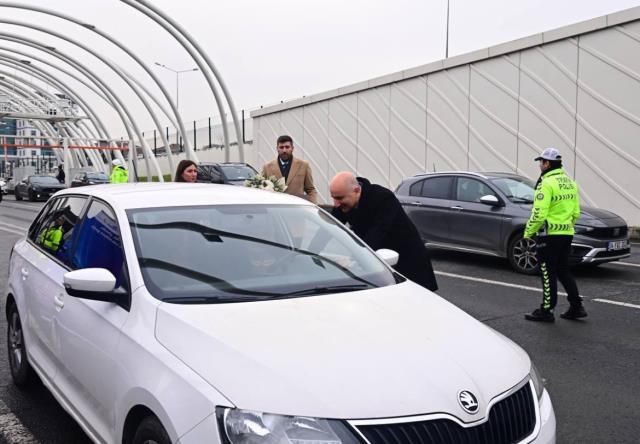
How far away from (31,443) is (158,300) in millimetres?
1550

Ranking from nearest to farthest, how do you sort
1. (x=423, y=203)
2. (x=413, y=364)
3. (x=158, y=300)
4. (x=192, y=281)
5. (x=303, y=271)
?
(x=413, y=364) → (x=158, y=300) → (x=192, y=281) → (x=303, y=271) → (x=423, y=203)

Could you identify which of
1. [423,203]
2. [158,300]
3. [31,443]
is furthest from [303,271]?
[423,203]

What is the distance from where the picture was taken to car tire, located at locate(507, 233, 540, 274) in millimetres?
9812

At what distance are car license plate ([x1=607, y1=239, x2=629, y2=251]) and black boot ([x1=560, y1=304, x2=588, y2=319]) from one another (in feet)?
9.51

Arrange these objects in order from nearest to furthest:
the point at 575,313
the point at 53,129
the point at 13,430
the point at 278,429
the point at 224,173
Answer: the point at 278,429
the point at 13,430
the point at 575,313
the point at 224,173
the point at 53,129

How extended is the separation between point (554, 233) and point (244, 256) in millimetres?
4611

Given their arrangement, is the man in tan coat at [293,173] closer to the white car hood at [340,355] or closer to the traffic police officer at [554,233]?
the traffic police officer at [554,233]

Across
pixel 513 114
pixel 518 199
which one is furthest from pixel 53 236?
pixel 513 114

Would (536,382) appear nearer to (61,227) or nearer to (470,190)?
(61,227)

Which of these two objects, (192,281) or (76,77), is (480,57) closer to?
(192,281)

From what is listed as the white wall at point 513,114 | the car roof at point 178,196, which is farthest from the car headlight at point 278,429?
the white wall at point 513,114

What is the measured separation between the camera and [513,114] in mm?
18906

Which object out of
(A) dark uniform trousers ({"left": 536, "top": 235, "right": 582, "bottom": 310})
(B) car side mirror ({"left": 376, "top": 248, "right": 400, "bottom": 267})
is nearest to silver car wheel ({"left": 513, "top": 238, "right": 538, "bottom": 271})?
(A) dark uniform trousers ({"left": 536, "top": 235, "right": 582, "bottom": 310})

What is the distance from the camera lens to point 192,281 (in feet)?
10.3
